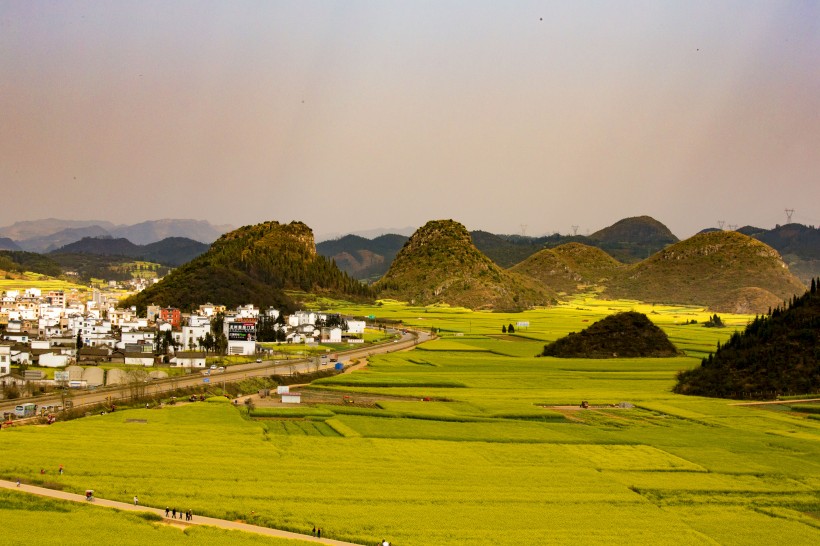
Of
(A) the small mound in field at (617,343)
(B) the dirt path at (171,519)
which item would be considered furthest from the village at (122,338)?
(A) the small mound in field at (617,343)

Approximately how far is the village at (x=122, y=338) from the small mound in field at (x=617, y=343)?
85.4 feet

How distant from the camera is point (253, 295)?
128m

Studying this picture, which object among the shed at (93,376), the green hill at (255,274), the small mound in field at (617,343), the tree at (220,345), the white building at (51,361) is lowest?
the shed at (93,376)

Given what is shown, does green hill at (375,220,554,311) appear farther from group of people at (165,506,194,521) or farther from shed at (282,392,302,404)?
group of people at (165,506,194,521)

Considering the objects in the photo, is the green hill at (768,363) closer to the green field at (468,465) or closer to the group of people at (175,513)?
the green field at (468,465)

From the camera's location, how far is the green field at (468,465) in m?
32.0

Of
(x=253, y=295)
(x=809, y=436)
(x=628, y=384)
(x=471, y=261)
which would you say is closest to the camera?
(x=809, y=436)

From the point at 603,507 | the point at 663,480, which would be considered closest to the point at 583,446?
the point at 663,480

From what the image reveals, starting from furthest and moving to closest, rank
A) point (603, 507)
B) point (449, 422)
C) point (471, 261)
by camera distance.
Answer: point (471, 261) → point (449, 422) → point (603, 507)

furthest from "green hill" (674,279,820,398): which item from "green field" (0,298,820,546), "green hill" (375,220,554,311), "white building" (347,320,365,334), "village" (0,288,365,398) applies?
"green hill" (375,220,554,311)

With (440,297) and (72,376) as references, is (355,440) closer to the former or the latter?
(72,376)

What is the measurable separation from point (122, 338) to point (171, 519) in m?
54.8

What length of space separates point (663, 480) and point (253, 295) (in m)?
95.2

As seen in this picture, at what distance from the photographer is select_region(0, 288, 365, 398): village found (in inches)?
2557
